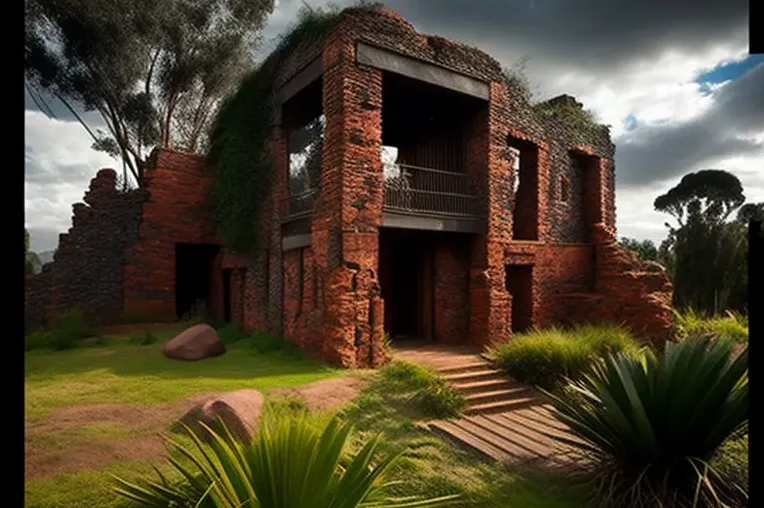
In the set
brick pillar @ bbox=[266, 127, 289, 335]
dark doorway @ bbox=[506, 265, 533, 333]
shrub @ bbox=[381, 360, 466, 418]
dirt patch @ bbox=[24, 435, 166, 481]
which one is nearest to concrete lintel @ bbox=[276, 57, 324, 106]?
brick pillar @ bbox=[266, 127, 289, 335]

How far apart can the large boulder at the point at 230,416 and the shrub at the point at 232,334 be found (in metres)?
7.29

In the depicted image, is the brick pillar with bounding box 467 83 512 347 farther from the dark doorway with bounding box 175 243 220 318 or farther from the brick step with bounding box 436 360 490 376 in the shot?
the dark doorway with bounding box 175 243 220 318

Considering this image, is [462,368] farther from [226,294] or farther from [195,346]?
[226,294]

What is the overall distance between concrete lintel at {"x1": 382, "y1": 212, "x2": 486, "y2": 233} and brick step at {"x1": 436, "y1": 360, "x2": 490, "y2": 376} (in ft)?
10.7

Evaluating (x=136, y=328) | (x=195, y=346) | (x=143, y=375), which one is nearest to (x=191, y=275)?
(x=136, y=328)

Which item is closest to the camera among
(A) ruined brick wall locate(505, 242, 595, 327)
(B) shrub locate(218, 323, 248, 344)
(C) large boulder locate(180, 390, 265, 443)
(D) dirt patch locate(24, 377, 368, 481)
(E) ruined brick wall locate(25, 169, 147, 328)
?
(D) dirt patch locate(24, 377, 368, 481)

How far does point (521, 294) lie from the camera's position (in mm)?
12273

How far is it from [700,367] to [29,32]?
900 inches

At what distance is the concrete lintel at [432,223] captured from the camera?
9.57 metres

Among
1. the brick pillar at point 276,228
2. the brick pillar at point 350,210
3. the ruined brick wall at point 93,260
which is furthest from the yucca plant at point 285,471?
the ruined brick wall at point 93,260

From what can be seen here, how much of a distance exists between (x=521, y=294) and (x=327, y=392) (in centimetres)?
742

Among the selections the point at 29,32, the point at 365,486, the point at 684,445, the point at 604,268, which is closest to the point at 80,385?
the point at 365,486

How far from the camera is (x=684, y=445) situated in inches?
153

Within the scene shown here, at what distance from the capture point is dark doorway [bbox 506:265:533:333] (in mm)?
12091
